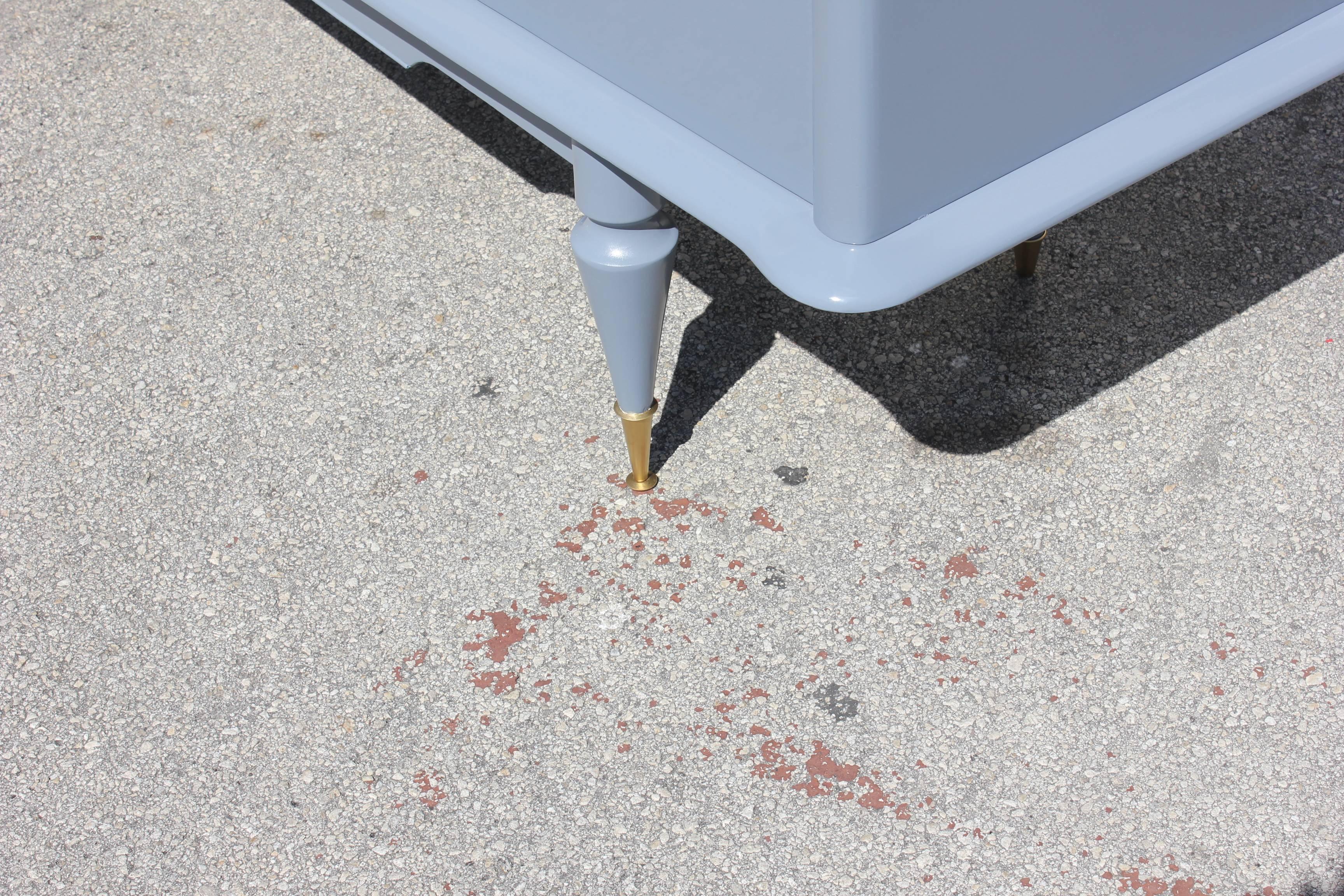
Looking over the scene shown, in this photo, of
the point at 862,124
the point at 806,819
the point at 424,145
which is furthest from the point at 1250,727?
the point at 424,145

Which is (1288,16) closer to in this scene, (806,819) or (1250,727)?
(1250,727)

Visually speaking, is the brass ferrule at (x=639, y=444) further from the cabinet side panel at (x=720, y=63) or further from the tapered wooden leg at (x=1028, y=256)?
the tapered wooden leg at (x=1028, y=256)

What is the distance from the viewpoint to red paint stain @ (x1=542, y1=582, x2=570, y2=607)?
67.5 inches

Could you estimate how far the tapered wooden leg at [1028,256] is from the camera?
202 cm

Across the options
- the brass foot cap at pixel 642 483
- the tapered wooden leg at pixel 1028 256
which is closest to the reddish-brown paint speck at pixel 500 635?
the brass foot cap at pixel 642 483

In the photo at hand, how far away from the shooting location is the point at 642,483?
1817 millimetres

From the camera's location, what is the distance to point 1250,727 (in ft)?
5.02

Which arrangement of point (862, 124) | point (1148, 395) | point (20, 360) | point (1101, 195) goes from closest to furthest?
1. point (862, 124)
2. point (1101, 195)
3. point (1148, 395)
4. point (20, 360)

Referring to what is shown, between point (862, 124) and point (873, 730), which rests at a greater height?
point (862, 124)

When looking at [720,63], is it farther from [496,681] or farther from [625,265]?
[496,681]

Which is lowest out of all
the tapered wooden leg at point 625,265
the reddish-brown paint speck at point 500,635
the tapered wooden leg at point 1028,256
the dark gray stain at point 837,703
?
the dark gray stain at point 837,703

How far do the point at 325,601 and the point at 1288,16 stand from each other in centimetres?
138

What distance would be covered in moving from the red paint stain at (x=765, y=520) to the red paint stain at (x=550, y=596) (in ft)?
0.97

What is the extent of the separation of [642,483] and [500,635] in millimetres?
313
